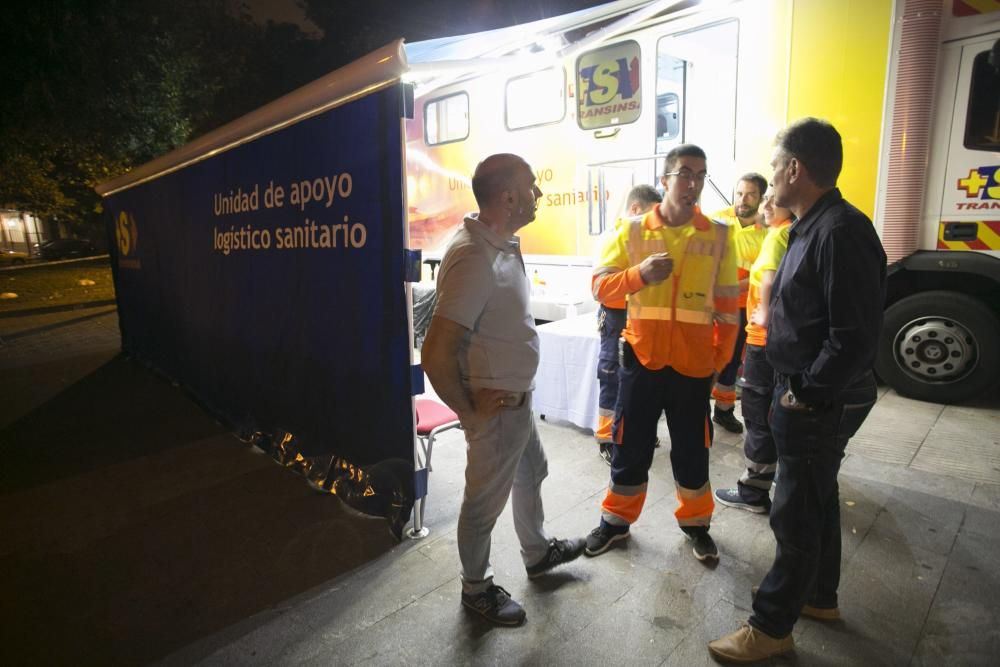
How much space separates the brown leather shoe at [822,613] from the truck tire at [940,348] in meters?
2.94

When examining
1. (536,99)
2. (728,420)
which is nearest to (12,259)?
(536,99)

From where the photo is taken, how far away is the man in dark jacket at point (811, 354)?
178 centimetres

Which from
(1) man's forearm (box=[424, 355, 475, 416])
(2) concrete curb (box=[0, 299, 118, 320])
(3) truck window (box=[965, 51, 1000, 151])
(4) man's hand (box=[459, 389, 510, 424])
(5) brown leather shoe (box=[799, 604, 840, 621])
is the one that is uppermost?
(3) truck window (box=[965, 51, 1000, 151])

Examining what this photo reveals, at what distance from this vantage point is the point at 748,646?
6.82 feet

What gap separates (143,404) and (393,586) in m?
4.41

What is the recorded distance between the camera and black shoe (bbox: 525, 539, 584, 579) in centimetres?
264

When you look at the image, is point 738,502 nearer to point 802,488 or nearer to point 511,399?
point 802,488

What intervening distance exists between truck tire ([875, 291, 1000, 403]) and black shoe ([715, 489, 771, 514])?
2.18 m

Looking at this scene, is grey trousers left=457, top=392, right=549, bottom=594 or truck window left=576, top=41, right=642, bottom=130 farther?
truck window left=576, top=41, right=642, bottom=130

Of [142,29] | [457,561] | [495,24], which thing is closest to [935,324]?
[457,561]

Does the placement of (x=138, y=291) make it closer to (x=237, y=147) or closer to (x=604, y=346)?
(x=237, y=147)

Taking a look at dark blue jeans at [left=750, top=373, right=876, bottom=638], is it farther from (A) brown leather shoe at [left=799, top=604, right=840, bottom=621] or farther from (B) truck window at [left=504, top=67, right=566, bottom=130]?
(B) truck window at [left=504, top=67, right=566, bottom=130]

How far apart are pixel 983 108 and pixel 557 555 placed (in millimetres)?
4408

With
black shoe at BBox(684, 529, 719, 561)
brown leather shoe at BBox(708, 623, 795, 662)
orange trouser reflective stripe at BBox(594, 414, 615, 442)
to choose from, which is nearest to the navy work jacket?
brown leather shoe at BBox(708, 623, 795, 662)
